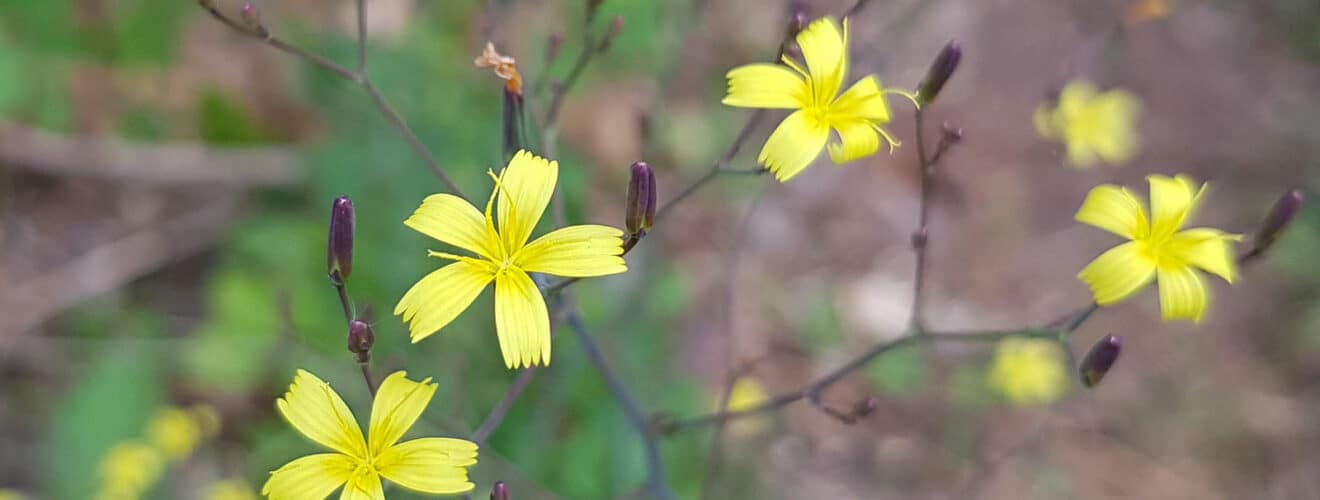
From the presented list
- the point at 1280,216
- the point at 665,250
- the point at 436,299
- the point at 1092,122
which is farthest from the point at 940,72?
the point at 665,250

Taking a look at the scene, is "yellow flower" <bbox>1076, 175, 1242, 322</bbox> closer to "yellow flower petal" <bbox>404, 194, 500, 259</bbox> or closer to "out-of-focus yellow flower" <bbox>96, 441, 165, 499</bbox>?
"yellow flower petal" <bbox>404, 194, 500, 259</bbox>

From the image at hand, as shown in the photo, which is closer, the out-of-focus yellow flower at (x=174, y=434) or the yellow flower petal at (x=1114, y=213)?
the yellow flower petal at (x=1114, y=213)

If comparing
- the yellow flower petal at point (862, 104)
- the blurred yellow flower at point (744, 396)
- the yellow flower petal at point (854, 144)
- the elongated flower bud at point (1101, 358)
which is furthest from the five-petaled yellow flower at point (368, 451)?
the blurred yellow flower at point (744, 396)

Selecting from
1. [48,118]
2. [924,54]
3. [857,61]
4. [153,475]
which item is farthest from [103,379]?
[924,54]

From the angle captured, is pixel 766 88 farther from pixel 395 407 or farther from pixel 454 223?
pixel 395 407

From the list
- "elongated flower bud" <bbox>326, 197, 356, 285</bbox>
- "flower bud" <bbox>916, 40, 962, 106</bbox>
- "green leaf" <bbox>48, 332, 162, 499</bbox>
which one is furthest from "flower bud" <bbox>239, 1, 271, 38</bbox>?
"green leaf" <bbox>48, 332, 162, 499</bbox>

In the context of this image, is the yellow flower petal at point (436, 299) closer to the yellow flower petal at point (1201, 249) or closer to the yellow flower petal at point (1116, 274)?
the yellow flower petal at point (1116, 274)
